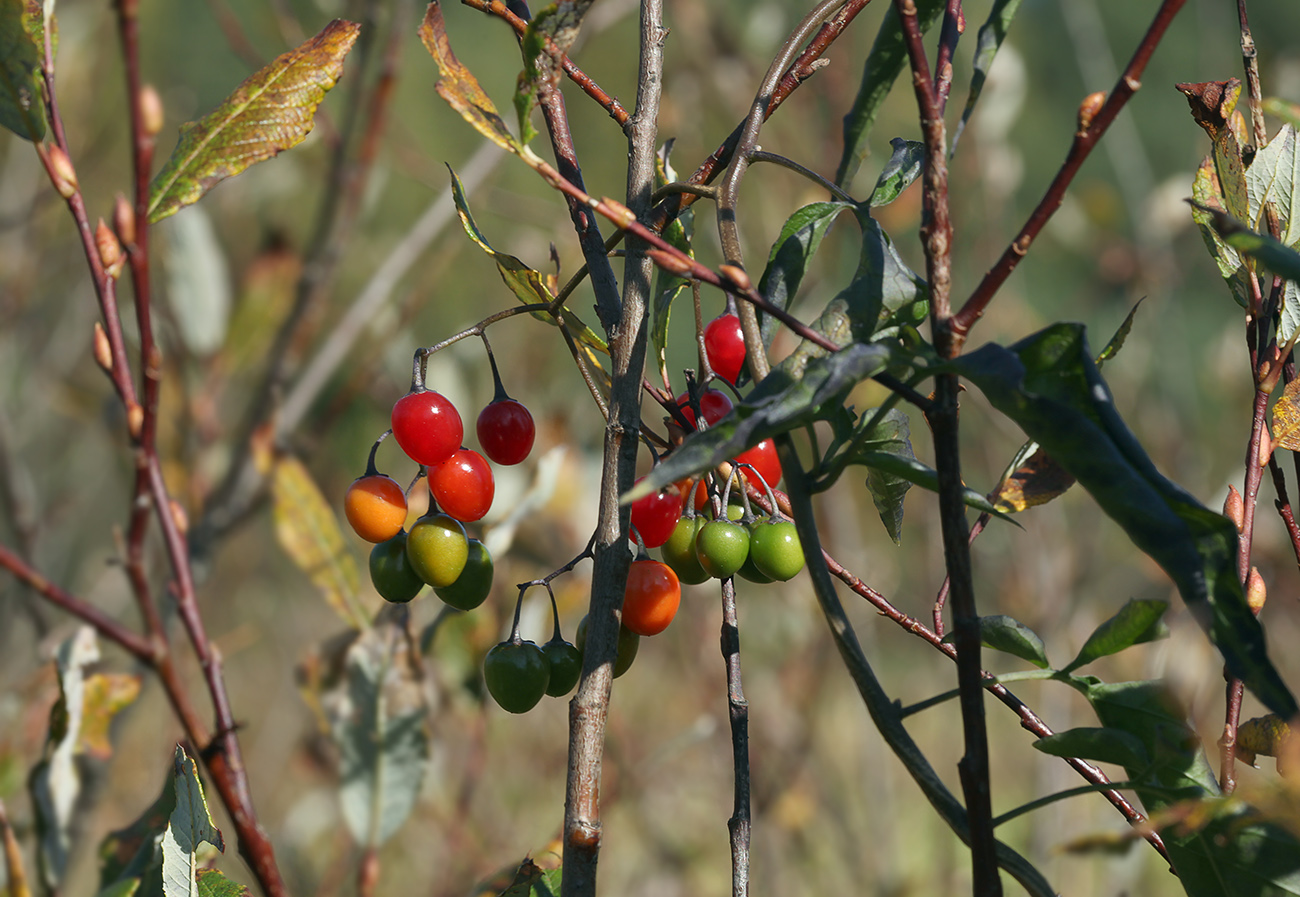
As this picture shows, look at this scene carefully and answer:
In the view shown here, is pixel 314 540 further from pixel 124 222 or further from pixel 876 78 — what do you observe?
pixel 876 78

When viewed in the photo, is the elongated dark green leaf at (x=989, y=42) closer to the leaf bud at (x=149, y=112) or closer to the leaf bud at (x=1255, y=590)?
the leaf bud at (x=1255, y=590)

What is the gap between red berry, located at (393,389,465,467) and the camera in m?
0.72

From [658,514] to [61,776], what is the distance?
82 cm

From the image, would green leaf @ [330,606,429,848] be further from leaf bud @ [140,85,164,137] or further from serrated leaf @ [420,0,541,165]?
serrated leaf @ [420,0,541,165]

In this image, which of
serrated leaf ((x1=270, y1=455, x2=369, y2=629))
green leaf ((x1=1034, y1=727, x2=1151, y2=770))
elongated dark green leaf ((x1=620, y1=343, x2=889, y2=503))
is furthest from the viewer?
serrated leaf ((x1=270, y1=455, x2=369, y2=629))

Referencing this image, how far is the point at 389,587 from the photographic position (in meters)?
0.74

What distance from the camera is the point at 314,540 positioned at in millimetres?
1308

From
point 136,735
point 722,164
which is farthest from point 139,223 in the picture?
point 136,735

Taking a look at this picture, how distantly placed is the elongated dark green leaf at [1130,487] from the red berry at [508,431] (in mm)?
407

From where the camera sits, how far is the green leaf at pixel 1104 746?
500 mm

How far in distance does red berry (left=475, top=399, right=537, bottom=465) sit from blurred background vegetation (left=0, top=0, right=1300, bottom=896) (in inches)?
20.7

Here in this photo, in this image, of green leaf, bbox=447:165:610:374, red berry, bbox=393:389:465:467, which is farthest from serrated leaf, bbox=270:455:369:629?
green leaf, bbox=447:165:610:374

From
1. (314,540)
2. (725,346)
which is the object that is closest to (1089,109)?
(725,346)

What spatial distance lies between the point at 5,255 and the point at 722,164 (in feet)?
8.40
